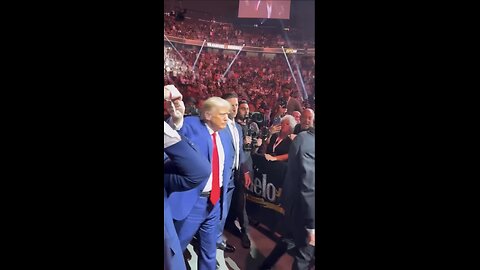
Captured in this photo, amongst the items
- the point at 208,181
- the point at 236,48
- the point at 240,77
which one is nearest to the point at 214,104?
the point at 240,77

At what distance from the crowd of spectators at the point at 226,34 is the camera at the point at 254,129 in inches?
14.5

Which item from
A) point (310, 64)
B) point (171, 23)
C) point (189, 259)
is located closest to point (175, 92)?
point (171, 23)

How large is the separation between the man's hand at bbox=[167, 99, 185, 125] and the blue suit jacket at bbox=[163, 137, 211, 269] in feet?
0.35

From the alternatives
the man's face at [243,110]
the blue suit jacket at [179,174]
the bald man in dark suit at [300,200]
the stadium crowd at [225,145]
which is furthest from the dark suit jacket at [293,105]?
the blue suit jacket at [179,174]

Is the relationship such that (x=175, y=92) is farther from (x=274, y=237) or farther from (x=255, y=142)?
(x=274, y=237)

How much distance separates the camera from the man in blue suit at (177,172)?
272 cm

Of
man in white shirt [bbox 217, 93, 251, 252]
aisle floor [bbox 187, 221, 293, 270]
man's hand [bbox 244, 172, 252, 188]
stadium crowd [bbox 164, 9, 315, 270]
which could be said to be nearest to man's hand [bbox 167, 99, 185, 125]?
stadium crowd [bbox 164, 9, 315, 270]

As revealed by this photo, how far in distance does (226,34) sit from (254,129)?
52 centimetres

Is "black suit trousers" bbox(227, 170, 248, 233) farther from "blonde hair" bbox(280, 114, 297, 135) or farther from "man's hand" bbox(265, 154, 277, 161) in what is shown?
"blonde hair" bbox(280, 114, 297, 135)

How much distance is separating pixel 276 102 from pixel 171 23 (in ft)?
2.34

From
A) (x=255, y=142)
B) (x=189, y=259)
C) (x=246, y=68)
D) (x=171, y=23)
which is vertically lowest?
(x=189, y=259)

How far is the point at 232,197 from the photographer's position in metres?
2.76

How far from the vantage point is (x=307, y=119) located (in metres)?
2.53

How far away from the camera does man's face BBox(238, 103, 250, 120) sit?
2678 mm
